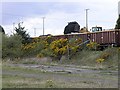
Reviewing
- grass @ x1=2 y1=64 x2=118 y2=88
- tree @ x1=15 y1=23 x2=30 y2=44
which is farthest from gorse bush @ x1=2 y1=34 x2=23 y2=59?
grass @ x1=2 y1=64 x2=118 y2=88

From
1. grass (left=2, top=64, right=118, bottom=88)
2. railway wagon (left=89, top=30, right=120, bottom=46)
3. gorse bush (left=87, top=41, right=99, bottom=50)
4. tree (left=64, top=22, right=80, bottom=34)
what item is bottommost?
grass (left=2, top=64, right=118, bottom=88)

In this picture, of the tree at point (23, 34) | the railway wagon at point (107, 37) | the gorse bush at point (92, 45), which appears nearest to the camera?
the railway wagon at point (107, 37)

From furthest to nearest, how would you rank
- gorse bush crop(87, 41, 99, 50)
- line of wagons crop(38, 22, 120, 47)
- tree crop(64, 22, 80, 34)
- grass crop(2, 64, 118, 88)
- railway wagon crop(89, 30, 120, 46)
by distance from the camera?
1. tree crop(64, 22, 80, 34)
2. gorse bush crop(87, 41, 99, 50)
3. line of wagons crop(38, 22, 120, 47)
4. railway wagon crop(89, 30, 120, 46)
5. grass crop(2, 64, 118, 88)

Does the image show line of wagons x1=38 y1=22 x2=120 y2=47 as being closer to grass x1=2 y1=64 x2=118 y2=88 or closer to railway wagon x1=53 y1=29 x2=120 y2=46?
railway wagon x1=53 y1=29 x2=120 y2=46

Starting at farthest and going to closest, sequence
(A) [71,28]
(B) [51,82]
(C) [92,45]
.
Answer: (A) [71,28] < (C) [92,45] < (B) [51,82]

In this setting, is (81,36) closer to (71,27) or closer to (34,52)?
(34,52)

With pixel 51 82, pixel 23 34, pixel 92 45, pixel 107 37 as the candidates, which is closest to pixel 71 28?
pixel 23 34

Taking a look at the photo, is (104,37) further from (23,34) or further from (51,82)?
(51,82)

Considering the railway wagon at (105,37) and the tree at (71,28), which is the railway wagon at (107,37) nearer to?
the railway wagon at (105,37)

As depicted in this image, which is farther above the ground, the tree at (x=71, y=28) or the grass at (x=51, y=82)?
the tree at (x=71, y=28)

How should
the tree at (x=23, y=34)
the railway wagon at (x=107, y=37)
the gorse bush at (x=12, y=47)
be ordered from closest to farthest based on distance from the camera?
the railway wagon at (x=107, y=37) → the gorse bush at (x=12, y=47) → the tree at (x=23, y=34)

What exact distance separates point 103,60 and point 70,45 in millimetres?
11214

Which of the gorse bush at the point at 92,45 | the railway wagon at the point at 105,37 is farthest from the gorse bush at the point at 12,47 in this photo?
the gorse bush at the point at 92,45

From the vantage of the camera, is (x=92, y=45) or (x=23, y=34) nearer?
(x=92, y=45)
